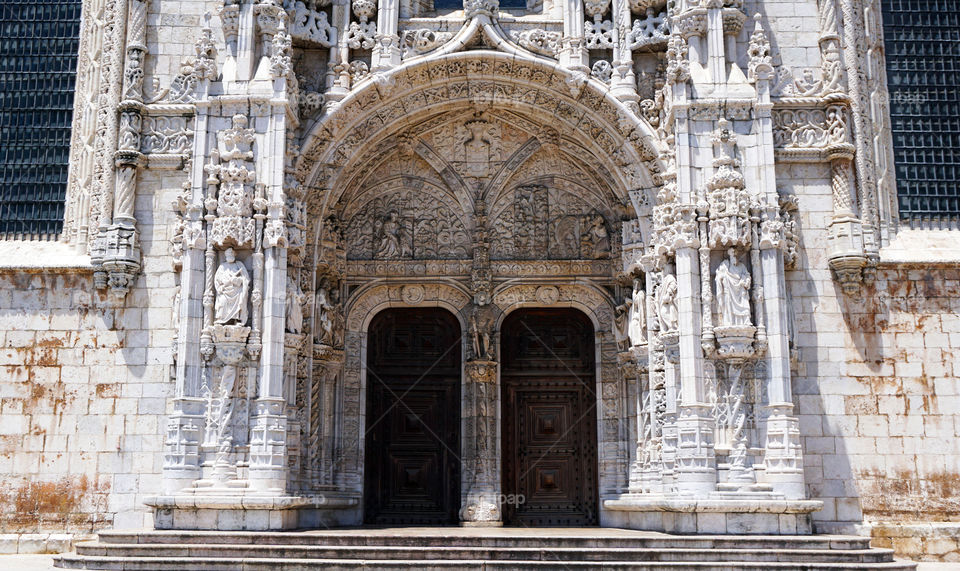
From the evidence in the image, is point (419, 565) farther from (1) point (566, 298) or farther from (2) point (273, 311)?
(1) point (566, 298)

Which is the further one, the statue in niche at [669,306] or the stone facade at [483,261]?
the statue in niche at [669,306]

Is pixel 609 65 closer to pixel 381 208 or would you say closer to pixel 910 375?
pixel 381 208

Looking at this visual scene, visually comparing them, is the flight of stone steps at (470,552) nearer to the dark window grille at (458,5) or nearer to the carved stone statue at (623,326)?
the carved stone statue at (623,326)

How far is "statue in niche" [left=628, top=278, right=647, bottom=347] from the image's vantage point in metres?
15.4

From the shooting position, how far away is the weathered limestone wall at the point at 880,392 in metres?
14.6

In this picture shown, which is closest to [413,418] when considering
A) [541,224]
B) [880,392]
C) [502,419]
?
[502,419]

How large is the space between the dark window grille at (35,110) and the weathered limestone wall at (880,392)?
1188cm

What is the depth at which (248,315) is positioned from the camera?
14211mm

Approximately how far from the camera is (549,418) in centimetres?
1670

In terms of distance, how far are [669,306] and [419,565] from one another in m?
5.27

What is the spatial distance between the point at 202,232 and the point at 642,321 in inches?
265

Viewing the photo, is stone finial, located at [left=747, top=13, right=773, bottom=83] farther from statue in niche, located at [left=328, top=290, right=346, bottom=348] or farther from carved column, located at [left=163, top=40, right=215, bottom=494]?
carved column, located at [left=163, top=40, right=215, bottom=494]

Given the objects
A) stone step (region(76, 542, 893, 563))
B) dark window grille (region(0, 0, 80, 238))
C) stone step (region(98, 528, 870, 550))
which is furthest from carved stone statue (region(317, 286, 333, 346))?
dark window grille (region(0, 0, 80, 238))

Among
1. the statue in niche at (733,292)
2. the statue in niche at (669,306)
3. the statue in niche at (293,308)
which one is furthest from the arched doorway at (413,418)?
the statue in niche at (733,292)
